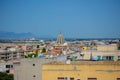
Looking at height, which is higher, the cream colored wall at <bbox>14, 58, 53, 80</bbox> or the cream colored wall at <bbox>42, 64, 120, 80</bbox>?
the cream colored wall at <bbox>42, 64, 120, 80</bbox>

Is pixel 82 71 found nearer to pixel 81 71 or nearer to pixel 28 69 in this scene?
pixel 81 71

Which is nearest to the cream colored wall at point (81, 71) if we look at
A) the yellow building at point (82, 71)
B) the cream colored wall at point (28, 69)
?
the yellow building at point (82, 71)

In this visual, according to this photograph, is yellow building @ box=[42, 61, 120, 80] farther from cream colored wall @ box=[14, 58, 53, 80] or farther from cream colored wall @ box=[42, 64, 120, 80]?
cream colored wall @ box=[14, 58, 53, 80]

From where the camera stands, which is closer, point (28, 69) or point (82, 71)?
point (82, 71)

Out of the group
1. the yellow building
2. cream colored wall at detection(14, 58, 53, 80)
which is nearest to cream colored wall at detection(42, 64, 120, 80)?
the yellow building

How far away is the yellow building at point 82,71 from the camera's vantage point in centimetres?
1570

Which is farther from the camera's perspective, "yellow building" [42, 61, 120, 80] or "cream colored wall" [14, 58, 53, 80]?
"cream colored wall" [14, 58, 53, 80]

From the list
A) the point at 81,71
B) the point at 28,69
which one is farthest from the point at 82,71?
the point at 28,69

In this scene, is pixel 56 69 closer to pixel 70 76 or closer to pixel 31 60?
pixel 70 76

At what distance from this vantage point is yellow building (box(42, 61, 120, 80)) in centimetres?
1570

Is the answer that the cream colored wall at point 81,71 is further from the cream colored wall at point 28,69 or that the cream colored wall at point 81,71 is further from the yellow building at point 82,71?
the cream colored wall at point 28,69

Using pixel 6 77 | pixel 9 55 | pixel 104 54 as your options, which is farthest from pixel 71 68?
pixel 9 55

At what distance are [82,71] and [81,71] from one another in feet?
0.18

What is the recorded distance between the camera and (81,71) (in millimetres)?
15898
